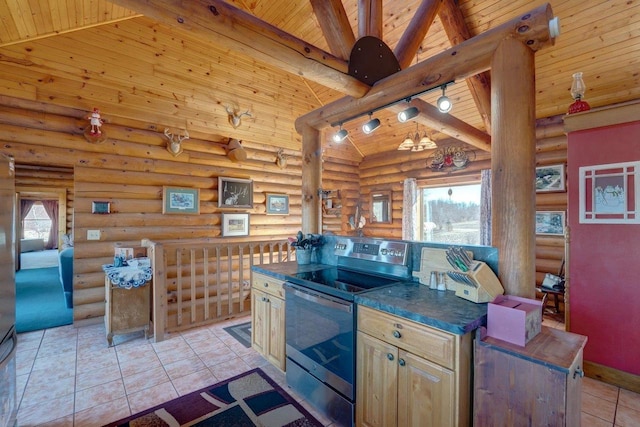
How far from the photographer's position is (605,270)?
2531 mm

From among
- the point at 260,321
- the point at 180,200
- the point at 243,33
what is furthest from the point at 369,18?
the point at 180,200

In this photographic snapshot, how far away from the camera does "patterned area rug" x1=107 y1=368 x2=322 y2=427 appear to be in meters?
2.07

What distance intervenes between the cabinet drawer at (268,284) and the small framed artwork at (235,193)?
2.38m

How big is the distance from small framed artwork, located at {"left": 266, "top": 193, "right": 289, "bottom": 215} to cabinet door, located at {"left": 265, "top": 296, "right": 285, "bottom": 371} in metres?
3.01

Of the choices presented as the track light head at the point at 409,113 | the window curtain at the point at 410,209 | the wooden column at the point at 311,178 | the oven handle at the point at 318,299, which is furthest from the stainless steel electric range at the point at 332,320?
the window curtain at the point at 410,209

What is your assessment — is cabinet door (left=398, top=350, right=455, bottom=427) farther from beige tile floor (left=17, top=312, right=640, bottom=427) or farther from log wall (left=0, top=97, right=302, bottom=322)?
log wall (left=0, top=97, right=302, bottom=322)

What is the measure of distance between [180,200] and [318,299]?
11.0 feet

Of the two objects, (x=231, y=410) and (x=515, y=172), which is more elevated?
(x=515, y=172)

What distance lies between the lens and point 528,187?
1757 mm

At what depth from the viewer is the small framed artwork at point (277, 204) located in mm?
5469

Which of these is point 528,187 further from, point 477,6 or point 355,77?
point 477,6

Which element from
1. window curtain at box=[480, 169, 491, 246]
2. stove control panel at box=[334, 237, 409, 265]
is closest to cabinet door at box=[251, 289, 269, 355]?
stove control panel at box=[334, 237, 409, 265]

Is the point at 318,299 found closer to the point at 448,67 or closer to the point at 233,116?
the point at 448,67

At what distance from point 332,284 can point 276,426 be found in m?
1.05
